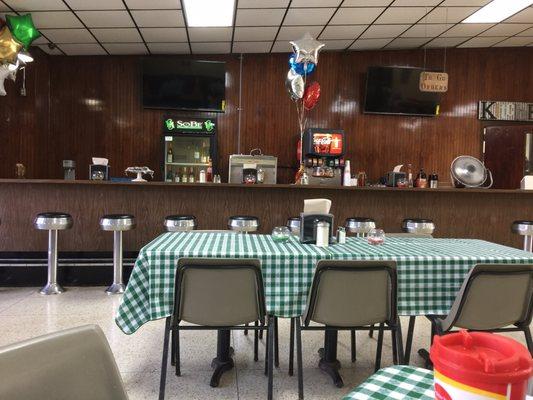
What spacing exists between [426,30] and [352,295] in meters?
5.24

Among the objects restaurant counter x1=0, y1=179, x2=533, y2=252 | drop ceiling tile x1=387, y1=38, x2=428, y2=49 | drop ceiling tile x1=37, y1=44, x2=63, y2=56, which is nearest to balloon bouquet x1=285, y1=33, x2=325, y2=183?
restaurant counter x1=0, y1=179, x2=533, y2=252

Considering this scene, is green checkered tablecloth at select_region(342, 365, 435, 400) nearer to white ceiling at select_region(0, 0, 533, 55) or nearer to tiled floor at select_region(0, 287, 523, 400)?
tiled floor at select_region(0, 287, 523, 400)

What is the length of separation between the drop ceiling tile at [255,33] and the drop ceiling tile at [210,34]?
5.5 inches

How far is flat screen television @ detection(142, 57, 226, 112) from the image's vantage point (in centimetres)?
646

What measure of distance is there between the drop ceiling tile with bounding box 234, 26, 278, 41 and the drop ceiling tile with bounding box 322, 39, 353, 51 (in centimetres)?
96

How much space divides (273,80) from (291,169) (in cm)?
155

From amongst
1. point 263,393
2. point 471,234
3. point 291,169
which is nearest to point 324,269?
point 263,393

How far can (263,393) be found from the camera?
228 centimetres

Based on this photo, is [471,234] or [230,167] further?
[230,167]

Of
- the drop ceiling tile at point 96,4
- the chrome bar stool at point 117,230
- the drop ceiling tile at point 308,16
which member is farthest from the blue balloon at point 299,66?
the chrome bar stool at point 117,230

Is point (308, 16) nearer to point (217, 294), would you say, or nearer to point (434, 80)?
point (434, 80)

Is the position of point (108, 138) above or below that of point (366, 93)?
below

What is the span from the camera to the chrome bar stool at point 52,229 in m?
4.05

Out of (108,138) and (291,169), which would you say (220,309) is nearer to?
(291,169)
